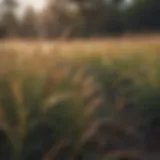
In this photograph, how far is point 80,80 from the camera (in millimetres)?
3521

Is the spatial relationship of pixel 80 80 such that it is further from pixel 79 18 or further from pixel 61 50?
pixel 79 18

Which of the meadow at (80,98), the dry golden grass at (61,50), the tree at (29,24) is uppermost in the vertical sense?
the tree at (29,24)

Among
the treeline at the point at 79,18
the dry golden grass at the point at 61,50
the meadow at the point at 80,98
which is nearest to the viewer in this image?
the meadow at the point at 80,98

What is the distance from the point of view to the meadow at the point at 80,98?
10.9 ft

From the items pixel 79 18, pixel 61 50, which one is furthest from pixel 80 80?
pixel 79 18

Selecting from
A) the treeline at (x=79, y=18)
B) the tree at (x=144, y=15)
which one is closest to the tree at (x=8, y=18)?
the treeline at (x=79, y=18)

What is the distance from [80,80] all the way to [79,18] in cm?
53

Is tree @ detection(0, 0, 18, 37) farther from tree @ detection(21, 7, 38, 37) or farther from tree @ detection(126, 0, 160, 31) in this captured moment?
tree @ detection(126, 0, 160, 31)

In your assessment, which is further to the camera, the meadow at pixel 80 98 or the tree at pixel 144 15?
the tree at pixel 144 15

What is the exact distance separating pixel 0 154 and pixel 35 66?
0.68 meters

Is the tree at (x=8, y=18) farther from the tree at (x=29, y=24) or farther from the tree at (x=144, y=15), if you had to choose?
the tree at (x=144, y=15)

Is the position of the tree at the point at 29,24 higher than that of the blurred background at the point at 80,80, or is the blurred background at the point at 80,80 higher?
the tree at the point at 29,24

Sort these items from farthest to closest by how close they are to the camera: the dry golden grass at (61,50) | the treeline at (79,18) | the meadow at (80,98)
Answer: the treeline at (79,18), the dry golden grass at (61,50), the meadow at (80,98)

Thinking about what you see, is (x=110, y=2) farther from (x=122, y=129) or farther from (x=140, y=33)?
(x=122, y=129)
